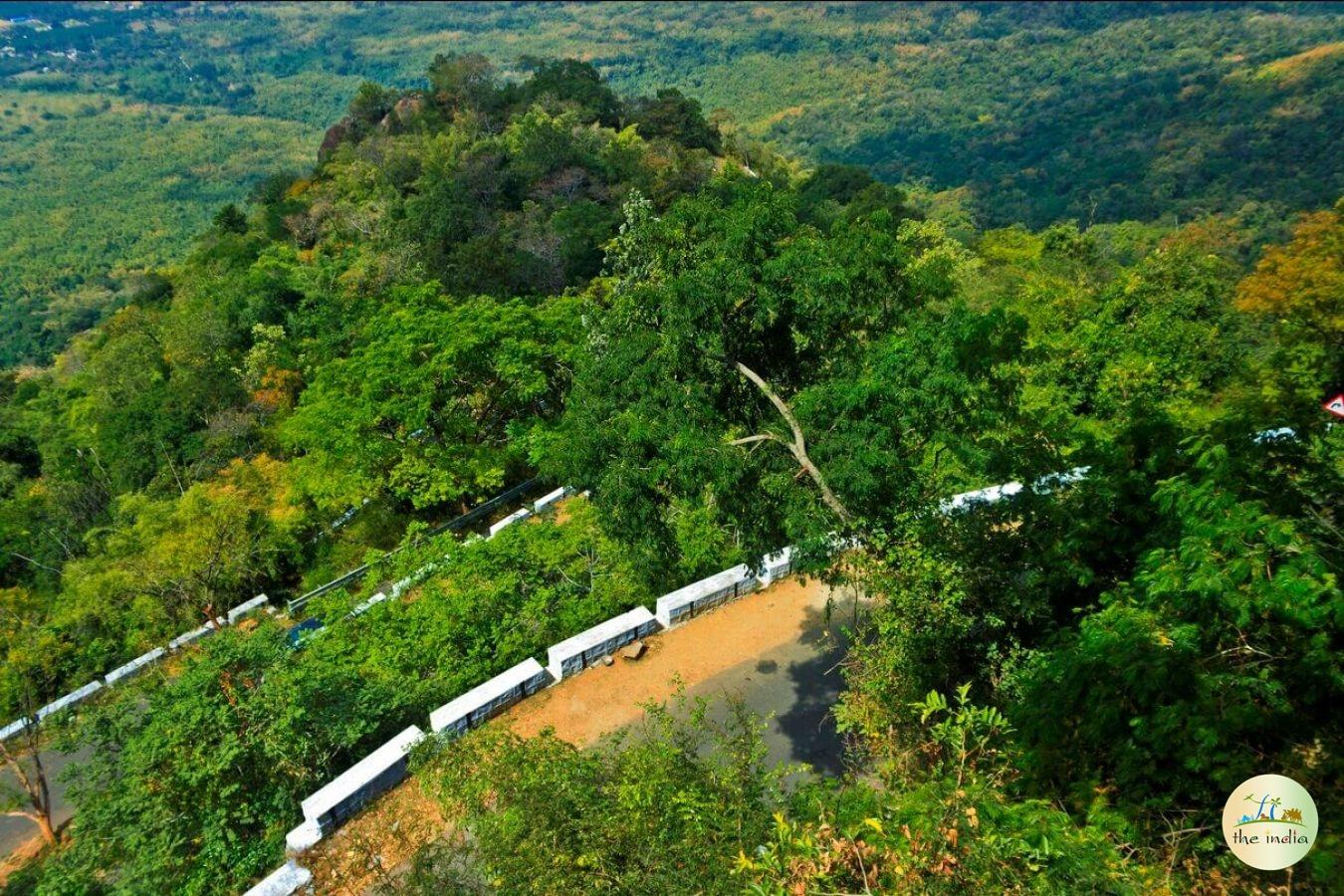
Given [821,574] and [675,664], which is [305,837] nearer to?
[675,664]

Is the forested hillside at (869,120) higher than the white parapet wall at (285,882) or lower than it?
lower

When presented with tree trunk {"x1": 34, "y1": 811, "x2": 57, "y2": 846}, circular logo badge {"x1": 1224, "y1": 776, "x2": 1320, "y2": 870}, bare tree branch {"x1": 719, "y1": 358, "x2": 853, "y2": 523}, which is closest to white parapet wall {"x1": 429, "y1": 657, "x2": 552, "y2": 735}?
bare tree branch {"x1": 719, "y1": 358, "x2": 853, "y2": 523}

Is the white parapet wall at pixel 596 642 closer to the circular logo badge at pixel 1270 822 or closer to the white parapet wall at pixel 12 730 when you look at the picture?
the circular logo badge at pixel 1270 822

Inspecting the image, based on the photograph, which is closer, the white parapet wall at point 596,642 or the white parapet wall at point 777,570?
the white parapet wall at point 596,642

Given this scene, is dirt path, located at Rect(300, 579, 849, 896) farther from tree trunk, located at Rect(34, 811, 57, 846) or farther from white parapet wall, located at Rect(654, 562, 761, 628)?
tree trunk, located at Rect(34, 811, 57, 846)

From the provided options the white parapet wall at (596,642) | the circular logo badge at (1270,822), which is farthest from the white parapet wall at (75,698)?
the circular logo badge at (1270,822)

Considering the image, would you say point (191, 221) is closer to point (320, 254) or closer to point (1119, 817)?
point (320, 254)

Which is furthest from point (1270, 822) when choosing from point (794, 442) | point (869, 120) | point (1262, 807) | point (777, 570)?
point (869, 120)
